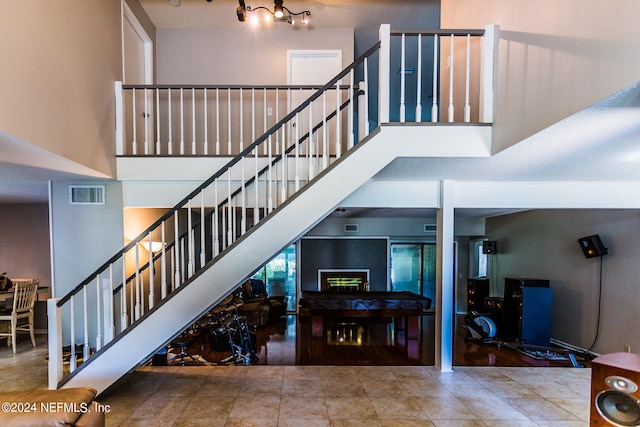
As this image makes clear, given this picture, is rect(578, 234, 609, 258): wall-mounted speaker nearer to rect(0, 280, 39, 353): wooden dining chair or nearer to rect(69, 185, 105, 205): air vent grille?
rect(69, 185, 105, 205): air vent grille

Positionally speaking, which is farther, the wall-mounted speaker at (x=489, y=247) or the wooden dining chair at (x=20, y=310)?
the wall-mounted speaker at (x=489, y=247)

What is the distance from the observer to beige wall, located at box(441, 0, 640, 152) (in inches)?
65.2

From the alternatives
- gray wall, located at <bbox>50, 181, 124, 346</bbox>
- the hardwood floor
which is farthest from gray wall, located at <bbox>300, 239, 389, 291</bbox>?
gray wall, located at <bbox>50, 181, 124, 346</bbox>

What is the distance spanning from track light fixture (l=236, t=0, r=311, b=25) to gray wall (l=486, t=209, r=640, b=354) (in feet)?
17.6

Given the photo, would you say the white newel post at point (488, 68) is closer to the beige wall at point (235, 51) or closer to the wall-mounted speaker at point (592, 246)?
the beige wall at point (235, 51)

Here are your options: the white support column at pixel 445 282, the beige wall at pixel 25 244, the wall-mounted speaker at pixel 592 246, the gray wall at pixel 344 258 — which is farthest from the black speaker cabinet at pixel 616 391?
the beige wall at pixel 25 244

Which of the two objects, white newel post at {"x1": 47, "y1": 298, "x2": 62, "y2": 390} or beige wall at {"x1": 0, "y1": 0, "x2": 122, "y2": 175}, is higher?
beige wall at {"x1": 0, "y1": 0, "x2": 122, "y2": 175}

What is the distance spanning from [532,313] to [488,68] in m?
4.55

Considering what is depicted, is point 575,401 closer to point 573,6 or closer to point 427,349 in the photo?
point 427,349

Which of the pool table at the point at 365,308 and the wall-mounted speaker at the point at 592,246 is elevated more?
the wall-mounted speaker at the point at 592,246

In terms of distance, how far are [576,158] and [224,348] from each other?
197 inches

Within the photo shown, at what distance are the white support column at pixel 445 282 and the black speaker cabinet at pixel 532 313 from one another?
249cm

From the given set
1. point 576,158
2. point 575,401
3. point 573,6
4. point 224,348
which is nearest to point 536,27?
point 573,6

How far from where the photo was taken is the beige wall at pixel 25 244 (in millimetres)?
6648
